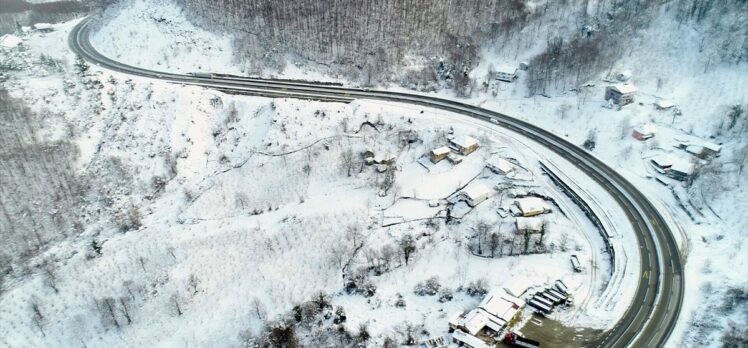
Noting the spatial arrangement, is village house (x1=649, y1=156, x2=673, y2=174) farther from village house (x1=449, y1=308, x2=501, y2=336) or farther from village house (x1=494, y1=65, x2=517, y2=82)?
village house (x1=449, y1=308, x2=501, y2=336)

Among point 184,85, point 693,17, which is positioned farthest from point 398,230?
point 693,17

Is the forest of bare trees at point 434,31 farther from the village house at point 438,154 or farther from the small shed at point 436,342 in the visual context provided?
the small shed at point 436,342

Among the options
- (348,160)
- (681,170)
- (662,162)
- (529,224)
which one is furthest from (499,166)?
(681,170)

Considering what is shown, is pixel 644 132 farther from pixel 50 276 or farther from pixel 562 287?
pixel 50 276

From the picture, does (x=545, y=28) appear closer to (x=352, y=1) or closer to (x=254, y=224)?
(x=352, y=1)

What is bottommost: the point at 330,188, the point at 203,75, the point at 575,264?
the point at 575,264

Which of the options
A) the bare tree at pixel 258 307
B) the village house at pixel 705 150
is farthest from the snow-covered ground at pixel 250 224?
the village house at pixel 705 150
